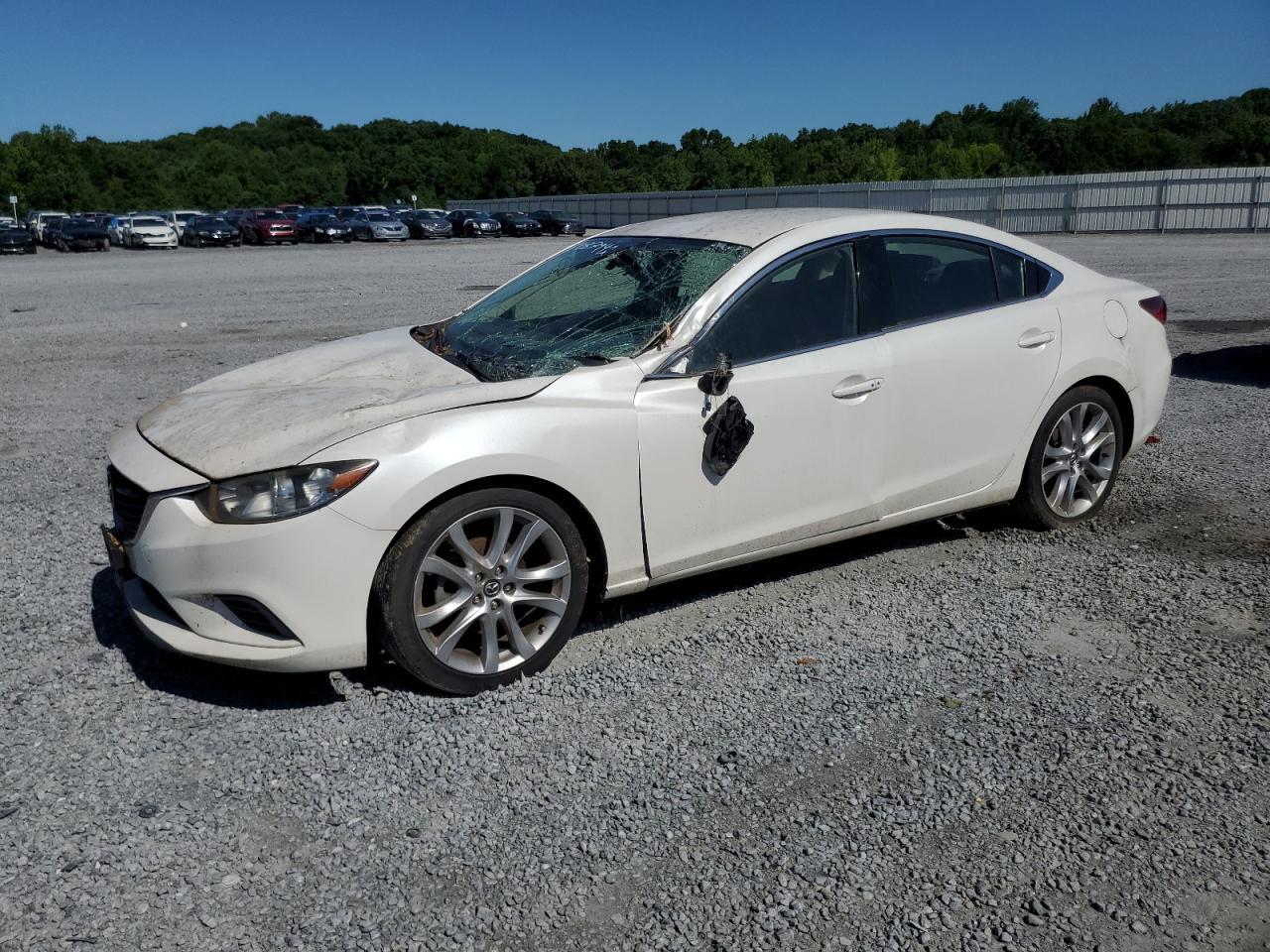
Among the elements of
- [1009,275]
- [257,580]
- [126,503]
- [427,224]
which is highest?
[1009,275]

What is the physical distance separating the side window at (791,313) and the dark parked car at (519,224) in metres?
50.2

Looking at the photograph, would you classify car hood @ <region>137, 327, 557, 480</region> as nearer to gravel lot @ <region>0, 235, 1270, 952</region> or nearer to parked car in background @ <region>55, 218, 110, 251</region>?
gravel lot @ <region>0, 235, 1270, 952</region>

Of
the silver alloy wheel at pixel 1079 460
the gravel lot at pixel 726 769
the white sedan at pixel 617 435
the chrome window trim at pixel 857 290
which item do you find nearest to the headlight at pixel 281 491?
the white sedan at pixel 617 435

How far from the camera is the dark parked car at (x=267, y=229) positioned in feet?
166

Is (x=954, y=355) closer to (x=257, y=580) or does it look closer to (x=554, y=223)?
(x=257, y=580)

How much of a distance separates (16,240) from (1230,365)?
4804 cm

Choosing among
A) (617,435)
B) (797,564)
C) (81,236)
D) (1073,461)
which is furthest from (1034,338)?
(81,236)

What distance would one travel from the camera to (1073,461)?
540 cm

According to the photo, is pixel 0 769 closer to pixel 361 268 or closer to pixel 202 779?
pixel 202 779

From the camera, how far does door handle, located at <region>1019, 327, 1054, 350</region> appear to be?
505 centimetres

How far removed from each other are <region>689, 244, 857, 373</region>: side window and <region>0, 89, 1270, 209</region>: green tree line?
290 ft

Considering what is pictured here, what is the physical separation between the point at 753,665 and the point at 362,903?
178cm

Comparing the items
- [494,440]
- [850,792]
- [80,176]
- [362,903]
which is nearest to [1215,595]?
[850,792]

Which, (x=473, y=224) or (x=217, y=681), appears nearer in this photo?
(x=217, y=681)
